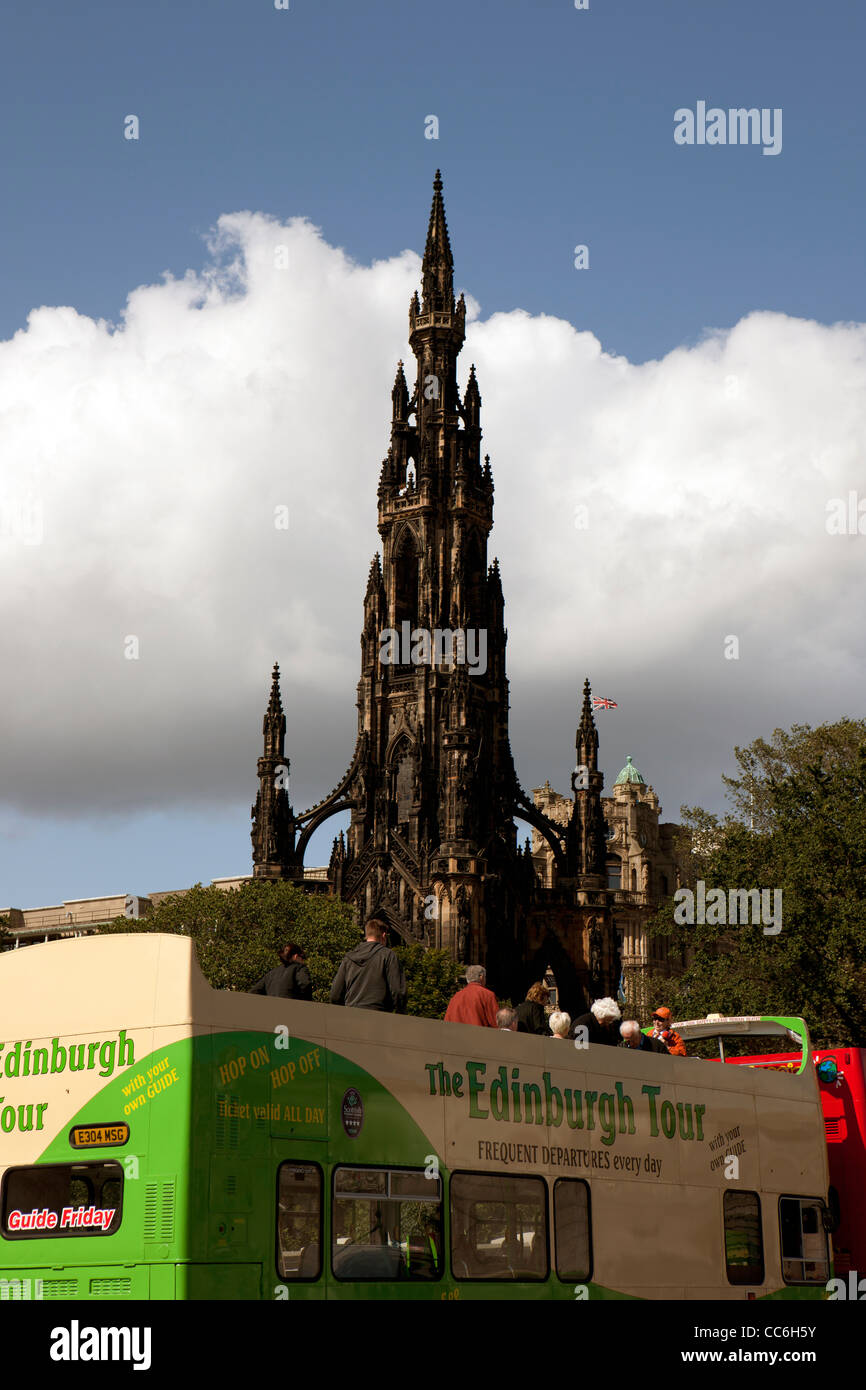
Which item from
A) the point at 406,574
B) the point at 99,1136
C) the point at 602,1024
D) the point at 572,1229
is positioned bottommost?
A: the point at 572,1229

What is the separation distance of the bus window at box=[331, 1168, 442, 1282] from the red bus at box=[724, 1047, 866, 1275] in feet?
24.2

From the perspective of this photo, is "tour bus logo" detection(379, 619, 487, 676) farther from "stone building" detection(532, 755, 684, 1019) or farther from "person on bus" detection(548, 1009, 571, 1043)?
"person on bus" detection(548, 1009, 571, 1043)

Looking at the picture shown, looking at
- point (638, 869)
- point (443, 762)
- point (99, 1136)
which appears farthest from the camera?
point (638, 869)

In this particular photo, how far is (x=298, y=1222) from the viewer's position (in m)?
12.2

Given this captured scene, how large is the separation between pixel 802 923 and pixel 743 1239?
3523 cm

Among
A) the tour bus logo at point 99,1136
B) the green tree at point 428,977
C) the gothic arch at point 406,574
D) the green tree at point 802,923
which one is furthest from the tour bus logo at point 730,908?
the gothic arch at point 406,574

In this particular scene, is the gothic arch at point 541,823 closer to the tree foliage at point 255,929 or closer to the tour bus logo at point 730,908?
the tree foliage at point 255,929

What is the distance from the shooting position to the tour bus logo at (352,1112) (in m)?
12.7

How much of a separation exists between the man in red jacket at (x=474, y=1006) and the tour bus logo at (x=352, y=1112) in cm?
276

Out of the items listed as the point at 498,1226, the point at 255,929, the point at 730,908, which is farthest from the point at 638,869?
the point at 498,1226

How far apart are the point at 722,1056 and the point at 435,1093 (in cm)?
679

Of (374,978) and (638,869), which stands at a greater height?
(638,869)

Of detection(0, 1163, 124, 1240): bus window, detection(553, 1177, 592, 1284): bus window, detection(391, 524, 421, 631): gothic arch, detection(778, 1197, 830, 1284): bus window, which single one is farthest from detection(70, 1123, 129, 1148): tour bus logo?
detection(391, 524, 421, 631): gothic arch

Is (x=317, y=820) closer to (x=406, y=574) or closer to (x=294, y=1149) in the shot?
(x=406, y=574)
